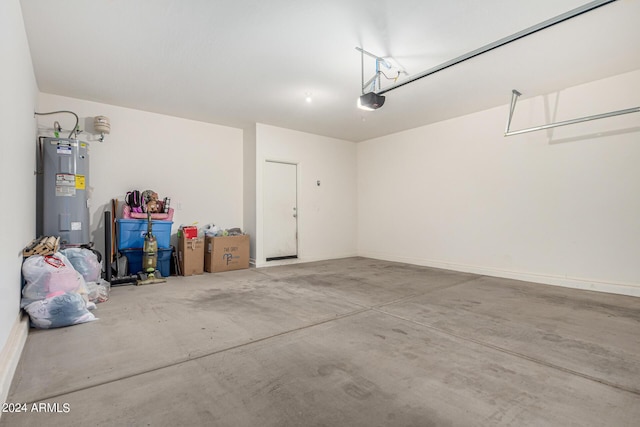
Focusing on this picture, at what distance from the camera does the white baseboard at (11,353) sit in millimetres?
1647

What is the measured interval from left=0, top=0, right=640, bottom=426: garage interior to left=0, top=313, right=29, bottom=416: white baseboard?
0.02m

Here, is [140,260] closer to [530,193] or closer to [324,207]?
[324,207]

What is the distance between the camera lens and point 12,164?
86.8 inches

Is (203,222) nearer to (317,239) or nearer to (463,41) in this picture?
(317,239)

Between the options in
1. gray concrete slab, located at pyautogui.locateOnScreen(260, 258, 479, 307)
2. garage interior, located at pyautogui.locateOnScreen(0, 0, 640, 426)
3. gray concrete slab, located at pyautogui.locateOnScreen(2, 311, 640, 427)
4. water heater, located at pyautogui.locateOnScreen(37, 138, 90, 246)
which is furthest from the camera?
gray concrete slab, located at pyautogui.locateOnScreen(260, 258, 479, 307)

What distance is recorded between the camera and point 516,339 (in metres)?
2.45

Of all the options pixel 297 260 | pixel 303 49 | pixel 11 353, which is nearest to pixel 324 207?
pixel 297 260

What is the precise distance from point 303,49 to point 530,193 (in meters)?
3.99

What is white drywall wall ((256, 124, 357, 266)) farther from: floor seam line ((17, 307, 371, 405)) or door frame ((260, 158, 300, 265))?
floor seam line ((17, 307, 371, 405))

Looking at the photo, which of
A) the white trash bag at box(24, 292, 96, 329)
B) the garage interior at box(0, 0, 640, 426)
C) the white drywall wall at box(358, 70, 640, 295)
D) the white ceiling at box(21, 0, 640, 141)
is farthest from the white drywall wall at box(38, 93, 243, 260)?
the white drywall wall at box(358, 70, 640, 295)

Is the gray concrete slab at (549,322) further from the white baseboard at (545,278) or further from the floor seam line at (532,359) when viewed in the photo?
the white baseboard at (545,278)

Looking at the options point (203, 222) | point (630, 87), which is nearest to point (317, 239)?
point (203, 222)

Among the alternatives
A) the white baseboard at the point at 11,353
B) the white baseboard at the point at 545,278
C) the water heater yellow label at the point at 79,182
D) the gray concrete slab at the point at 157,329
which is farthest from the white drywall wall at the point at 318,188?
the white baseboard at the point at 11,353

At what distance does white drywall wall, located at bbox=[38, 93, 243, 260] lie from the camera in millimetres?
4656
